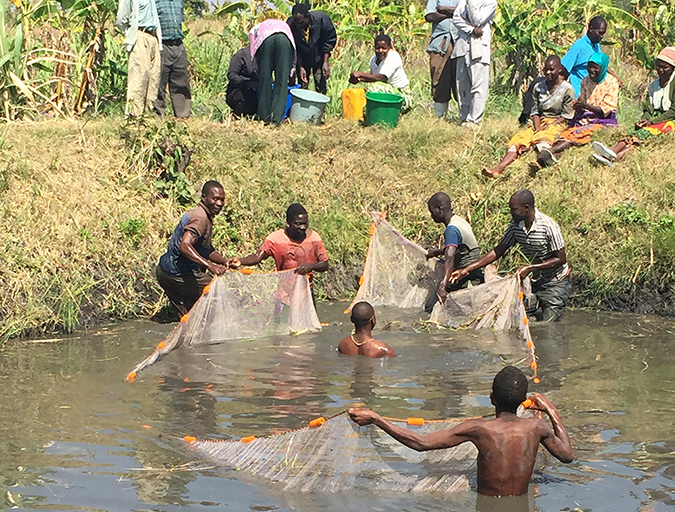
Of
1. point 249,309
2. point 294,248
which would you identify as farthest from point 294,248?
point 249,309

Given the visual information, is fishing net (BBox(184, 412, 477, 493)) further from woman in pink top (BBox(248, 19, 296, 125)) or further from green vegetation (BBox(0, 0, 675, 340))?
woman in pink top (BBox(248, 19, 296, 125))

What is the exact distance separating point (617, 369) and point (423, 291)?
7.08 feet

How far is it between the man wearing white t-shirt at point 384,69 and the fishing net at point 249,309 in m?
4.56

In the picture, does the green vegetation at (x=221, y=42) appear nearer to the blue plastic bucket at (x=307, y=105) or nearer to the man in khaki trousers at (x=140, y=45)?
the man in khaki trousers at (x=140, y=45)

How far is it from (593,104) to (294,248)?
15.9 ft

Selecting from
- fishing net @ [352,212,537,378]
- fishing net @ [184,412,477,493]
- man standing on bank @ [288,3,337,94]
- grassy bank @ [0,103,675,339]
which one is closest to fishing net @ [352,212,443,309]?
fishing net @ [352,212,537,378]

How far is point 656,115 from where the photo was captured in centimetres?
1221

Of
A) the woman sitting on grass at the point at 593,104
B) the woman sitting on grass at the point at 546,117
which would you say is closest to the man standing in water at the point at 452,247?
the woman sitting on grass at the point at 546,117

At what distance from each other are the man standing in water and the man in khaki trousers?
399 centimetres

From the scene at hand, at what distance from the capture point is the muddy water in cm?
608

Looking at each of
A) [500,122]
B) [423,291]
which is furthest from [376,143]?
[423,291]

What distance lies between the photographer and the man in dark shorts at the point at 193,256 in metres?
9.20

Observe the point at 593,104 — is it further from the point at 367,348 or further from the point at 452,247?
the point at 367,348

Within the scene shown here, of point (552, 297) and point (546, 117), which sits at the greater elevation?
point (546, 117)
